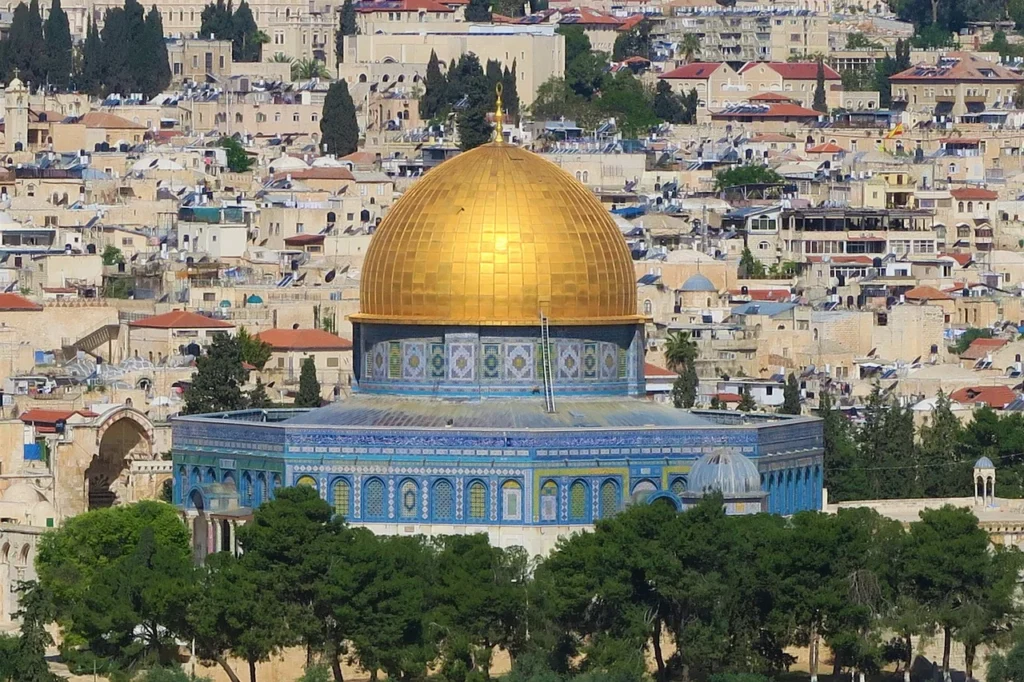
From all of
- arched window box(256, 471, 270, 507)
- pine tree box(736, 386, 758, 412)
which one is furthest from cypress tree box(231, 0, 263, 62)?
arched window box(256, 471, 270, 507)

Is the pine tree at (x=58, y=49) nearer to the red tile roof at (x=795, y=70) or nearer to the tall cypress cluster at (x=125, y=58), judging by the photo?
the tall cypress cluster at (x=125, y=58)

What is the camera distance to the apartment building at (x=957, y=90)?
13800 cm

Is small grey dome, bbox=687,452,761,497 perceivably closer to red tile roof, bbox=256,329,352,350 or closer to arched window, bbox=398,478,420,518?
arched window, bbox=398,478,420,518

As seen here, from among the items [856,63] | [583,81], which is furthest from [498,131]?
[856,63]

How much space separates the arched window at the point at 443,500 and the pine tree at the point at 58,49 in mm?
87068

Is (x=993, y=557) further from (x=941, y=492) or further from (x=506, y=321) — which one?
(x=941, y=492)

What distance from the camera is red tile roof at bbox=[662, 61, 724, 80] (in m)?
142

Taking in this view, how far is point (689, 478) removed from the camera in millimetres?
53906

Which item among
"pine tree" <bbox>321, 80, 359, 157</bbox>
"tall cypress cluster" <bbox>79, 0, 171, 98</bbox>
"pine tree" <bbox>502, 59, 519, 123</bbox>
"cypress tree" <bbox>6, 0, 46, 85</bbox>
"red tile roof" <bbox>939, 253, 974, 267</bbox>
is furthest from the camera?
"cypress tree" <bbox>6, 0, 46, 85</bbox>

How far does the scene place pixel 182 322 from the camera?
3408 inches

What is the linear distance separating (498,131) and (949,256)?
150ft

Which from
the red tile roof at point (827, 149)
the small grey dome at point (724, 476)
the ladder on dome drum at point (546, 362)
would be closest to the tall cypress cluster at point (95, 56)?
the red tile roof at point (827, 149)

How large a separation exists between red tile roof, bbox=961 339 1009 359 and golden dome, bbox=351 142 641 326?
3216cm

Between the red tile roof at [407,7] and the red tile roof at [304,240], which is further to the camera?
the red tile roof at [407,7]
